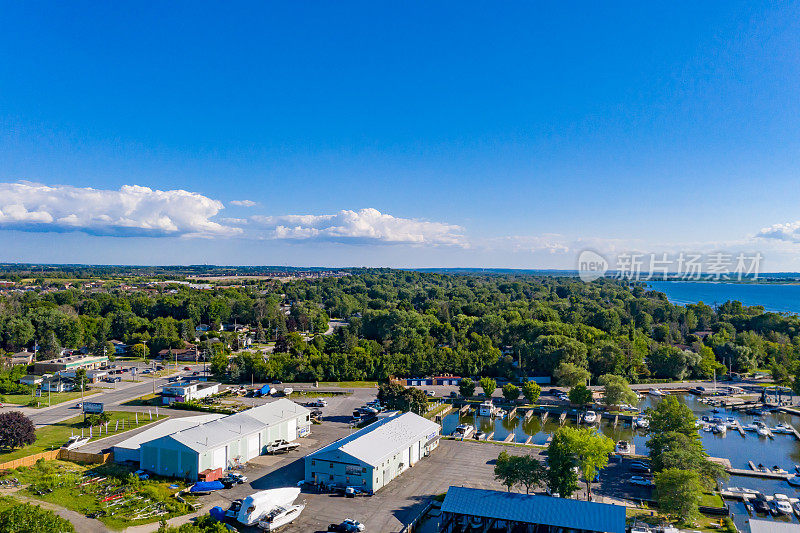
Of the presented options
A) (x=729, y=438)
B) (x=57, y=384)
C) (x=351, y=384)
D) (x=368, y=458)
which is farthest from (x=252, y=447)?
(x=729, y=438)

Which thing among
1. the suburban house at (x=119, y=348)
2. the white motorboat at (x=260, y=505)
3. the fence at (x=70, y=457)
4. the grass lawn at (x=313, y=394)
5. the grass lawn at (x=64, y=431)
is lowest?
the suburban house at (x=119, y=348)

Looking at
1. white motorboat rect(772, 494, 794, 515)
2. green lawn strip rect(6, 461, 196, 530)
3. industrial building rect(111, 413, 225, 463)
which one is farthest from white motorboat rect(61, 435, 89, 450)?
white motorboat rect(772, 494, 794, 515)

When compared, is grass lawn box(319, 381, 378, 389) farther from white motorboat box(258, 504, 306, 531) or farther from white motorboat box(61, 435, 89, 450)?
white motorboat box(258, 504, 306, 531)

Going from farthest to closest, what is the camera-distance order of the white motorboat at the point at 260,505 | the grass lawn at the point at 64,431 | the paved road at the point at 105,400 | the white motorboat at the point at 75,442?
the paved road at the point at 105,400, the white motorboat at the point at 75,442, the grass lawn at the point at 64,431, the white motorboat at the point at 260,505

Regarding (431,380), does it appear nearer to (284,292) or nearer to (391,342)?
(391,342)

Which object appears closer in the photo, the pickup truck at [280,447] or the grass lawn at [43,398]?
the pickup truck at [280,447]

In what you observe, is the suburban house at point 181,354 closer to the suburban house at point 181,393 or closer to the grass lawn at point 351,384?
the suburban house at point 181,393

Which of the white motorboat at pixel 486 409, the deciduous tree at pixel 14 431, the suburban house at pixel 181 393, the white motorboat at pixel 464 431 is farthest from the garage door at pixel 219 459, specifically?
the white motorboat at pixel 486 409

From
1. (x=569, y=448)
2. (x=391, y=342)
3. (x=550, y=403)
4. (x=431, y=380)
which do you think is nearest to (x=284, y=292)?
(x=391, y=342)
